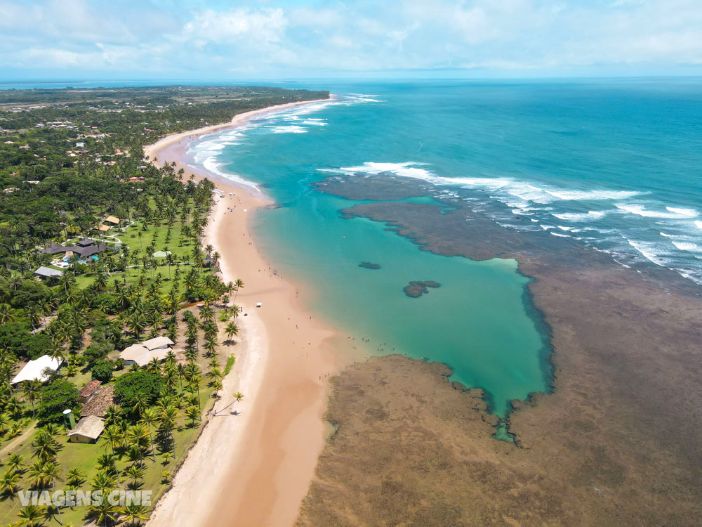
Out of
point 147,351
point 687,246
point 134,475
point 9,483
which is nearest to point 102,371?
point 147,351

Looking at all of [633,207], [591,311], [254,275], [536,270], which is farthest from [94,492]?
[633,207]

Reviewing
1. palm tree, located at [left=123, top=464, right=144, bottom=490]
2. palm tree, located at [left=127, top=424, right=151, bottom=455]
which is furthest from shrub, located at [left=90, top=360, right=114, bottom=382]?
palm tree, located at [left=123, top=464, right=144, bottom=490]

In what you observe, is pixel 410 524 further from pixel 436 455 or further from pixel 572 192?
pixel 572 192

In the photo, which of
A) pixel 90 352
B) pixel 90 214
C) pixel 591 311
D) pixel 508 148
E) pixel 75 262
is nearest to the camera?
pixel 90 352

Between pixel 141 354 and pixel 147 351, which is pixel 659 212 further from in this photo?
pixel 141 354

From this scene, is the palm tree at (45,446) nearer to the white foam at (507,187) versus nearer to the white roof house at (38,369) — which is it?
the white roof house at (38,369)

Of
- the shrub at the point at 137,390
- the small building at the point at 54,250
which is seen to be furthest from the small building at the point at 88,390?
the small building at the point at 54,250
